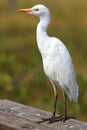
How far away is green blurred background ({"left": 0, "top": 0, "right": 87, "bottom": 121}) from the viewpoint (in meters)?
7.64

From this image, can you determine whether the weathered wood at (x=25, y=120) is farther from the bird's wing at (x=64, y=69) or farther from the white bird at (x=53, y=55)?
the bird's wing at (x=64, y=69)

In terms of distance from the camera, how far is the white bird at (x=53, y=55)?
405 cm

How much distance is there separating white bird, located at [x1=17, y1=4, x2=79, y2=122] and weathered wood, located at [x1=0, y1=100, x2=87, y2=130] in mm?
237

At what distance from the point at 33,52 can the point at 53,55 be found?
6.70 meters

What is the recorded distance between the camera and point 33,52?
35.4 ft

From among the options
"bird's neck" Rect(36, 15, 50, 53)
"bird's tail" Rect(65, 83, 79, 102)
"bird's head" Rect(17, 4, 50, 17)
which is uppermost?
"bird's head" Rect(17, 4, 50, 17)

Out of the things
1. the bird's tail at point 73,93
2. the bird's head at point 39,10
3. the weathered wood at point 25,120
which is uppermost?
the bird's head at point 39,10

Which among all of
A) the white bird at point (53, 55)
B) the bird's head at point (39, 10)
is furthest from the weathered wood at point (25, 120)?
the bird's head at point (39, 10)

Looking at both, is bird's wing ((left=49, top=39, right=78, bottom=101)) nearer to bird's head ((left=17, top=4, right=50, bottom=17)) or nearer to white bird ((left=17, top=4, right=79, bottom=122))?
white bird ((left=17, top=4, right=79, bottom=122))

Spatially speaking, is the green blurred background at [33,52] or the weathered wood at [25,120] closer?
the weathered wood at [25,120]

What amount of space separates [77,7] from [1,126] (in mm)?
12041

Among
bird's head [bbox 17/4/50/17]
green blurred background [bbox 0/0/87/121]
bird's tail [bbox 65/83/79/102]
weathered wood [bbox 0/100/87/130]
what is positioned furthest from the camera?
green blurred background [bbox 0/0/87/121]

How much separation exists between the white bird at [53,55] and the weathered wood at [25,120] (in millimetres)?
237

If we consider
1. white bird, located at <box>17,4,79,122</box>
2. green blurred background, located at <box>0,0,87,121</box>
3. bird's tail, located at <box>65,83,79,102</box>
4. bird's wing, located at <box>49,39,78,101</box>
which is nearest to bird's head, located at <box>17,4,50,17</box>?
white bird, located at <box>17,4,79,122</box>
